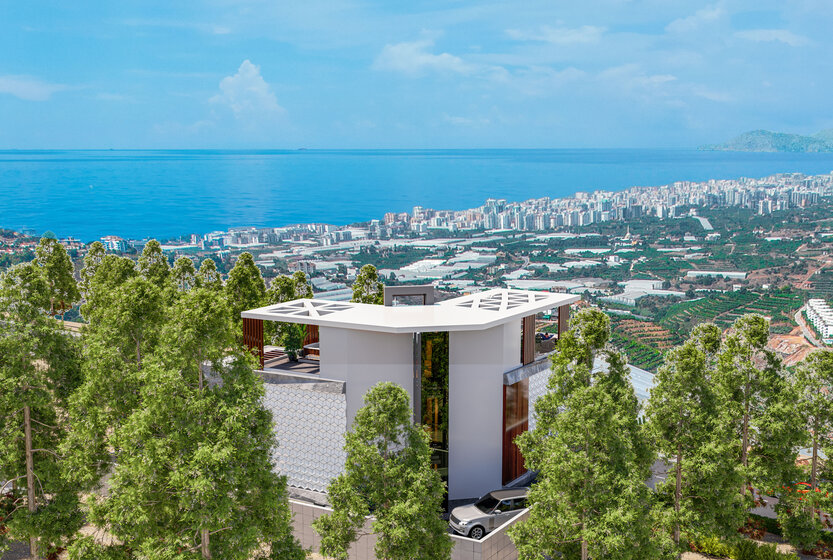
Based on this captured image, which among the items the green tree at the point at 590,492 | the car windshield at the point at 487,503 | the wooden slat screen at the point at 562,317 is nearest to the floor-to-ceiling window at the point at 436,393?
the car windshield at the point at 487,503

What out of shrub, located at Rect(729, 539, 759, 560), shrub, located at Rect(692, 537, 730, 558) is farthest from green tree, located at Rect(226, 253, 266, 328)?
shrub, located at Rect(729, 539, 759, 560)

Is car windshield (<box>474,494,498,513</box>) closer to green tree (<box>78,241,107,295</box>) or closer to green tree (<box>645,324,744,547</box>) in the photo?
green tree (<box>645,324,744,547</box>)

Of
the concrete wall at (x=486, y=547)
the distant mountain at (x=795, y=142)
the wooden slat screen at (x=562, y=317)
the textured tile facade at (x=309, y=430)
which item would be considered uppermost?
the distant mountain at (x=795, y=142)

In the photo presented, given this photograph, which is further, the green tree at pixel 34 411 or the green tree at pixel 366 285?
the green tree at pixel 366 285

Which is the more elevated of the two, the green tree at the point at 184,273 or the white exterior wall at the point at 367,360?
the green tree at the point at 184,273

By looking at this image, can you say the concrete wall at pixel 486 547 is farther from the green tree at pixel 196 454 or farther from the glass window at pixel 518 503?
the green tree at pixel 196 454

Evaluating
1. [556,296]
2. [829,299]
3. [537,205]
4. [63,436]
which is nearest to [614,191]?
[537,205]
